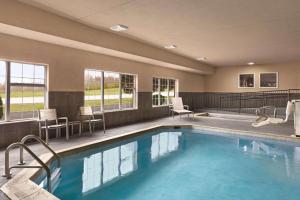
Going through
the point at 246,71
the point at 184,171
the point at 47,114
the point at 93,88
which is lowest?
the point at 184,171

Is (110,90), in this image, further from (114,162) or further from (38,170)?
(38,170)

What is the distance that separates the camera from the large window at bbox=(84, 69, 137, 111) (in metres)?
6.80

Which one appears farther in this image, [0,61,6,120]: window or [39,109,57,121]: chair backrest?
[39,109,57,121]: chair backrest

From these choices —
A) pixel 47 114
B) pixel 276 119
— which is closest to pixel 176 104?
pixel 276 119

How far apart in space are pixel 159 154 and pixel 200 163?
101 centimetres

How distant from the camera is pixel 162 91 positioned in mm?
10320

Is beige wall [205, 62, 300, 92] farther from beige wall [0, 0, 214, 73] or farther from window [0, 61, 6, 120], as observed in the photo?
window [0, 61, 6, 120]

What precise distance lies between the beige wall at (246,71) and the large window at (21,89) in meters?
10.1

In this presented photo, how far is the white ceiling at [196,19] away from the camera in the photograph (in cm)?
390

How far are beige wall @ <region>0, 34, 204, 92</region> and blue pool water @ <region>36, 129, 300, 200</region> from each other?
2197 mm

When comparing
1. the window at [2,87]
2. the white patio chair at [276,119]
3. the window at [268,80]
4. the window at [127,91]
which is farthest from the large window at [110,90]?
the window at [268,80]

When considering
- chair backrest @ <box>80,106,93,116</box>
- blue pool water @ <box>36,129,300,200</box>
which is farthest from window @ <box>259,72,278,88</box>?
chair backrest @ <box>80,106,93,116</box>

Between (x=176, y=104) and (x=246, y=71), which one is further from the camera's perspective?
(x=246, y=71)

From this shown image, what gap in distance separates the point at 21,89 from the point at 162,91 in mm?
6385
